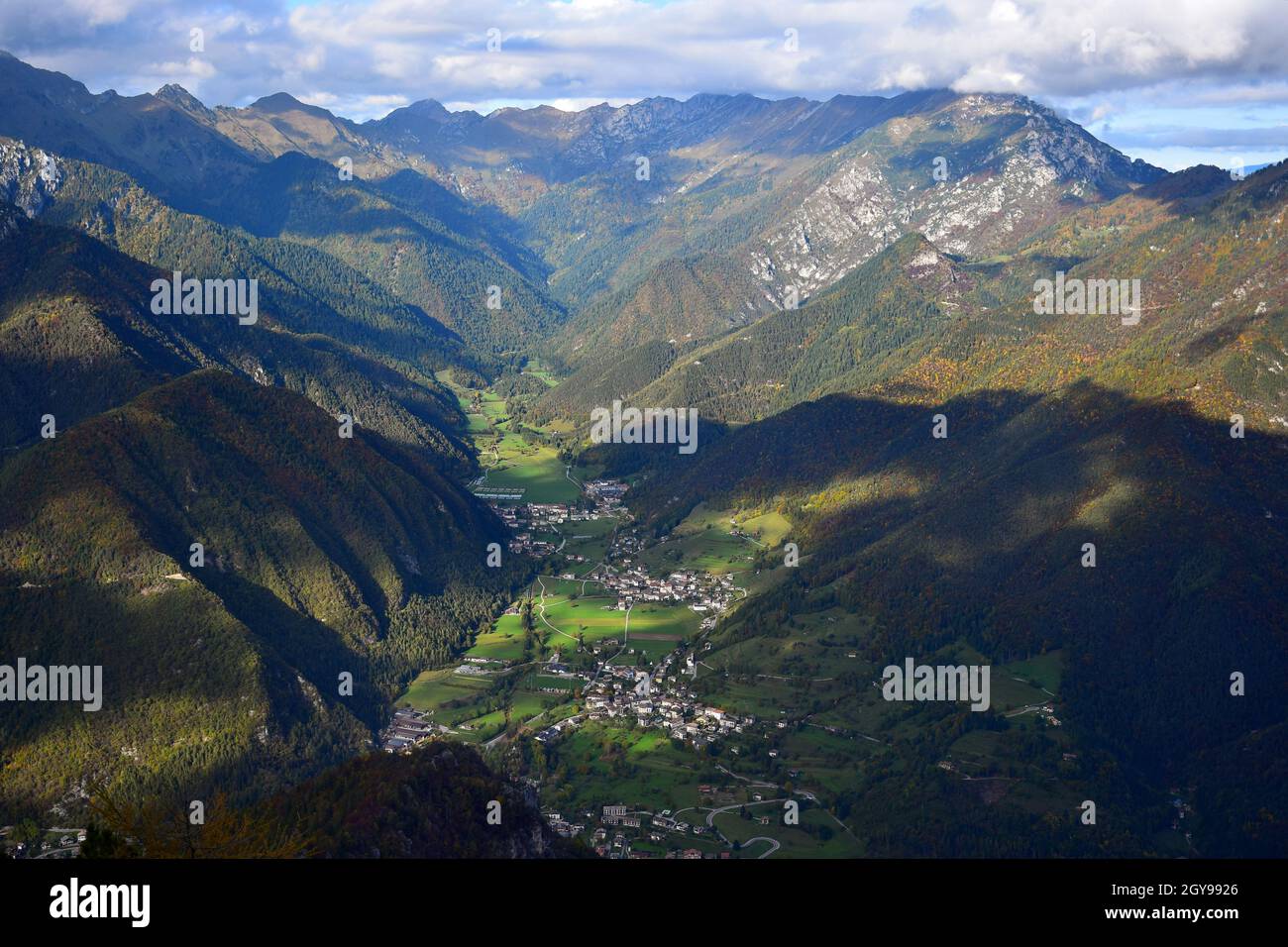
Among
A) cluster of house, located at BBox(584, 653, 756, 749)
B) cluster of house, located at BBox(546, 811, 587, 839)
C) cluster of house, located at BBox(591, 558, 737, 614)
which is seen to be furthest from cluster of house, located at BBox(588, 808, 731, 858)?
cluster of house, located at BBox(591, 558, 737, 614)

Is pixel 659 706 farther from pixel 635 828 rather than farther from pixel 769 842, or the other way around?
pixel 769 842

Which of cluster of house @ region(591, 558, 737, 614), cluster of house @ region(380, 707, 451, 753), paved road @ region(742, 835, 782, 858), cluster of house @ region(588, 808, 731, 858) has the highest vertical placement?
cluster of house @ region(591, 558, 737, 614)

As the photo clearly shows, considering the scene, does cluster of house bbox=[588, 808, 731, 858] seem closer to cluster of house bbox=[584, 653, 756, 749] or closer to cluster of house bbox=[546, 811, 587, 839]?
cluster of house bbox=[546, 811, 587, 839]

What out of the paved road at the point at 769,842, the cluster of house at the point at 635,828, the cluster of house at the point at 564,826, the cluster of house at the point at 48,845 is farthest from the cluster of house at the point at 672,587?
the cluster of house at the point at 48,845

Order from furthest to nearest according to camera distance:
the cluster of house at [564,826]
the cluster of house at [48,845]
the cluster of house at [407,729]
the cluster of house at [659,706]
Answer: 1. the cluster of house at [659,706]
2. the cluster of house at [407,729]
3. the cluster of house at [564,826]
4. the cluster of house at [48,845]

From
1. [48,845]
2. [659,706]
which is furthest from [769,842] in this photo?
[48,845]

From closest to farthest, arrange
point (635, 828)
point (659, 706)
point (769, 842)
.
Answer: point (769, 842) → point (635, 828) → point (659, 706)

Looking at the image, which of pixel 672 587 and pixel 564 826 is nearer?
pixel 564 826

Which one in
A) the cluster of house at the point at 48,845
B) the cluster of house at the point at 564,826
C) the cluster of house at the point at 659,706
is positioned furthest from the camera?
the cluster of house at the point at 659,706

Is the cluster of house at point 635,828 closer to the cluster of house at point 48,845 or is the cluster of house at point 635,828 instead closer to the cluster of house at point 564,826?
the cluster of house at point 564,826
